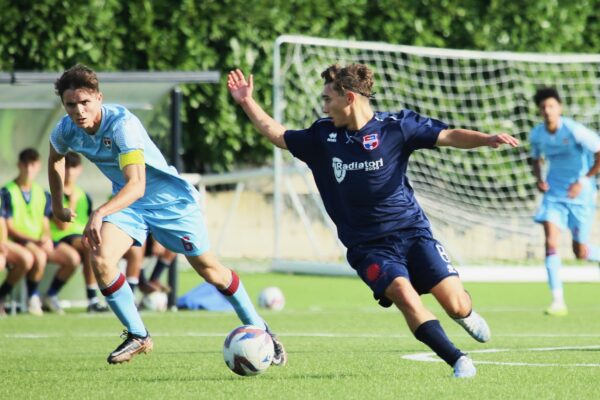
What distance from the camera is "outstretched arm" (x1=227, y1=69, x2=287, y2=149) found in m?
8.21

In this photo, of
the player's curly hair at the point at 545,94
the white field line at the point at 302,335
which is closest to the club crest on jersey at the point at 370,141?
the white field line at the point at 302,335

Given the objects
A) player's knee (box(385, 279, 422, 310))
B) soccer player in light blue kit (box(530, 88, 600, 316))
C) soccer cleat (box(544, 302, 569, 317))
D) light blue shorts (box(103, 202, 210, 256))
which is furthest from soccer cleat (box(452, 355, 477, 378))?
soccer player in light blue kit (box(530, 88, 600, 316))

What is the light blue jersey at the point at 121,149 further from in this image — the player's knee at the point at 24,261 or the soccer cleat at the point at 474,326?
the player's knee at the point at 24,261

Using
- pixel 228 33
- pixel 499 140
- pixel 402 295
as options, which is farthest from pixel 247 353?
pixel 228 33

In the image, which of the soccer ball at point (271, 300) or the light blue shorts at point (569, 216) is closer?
the light blue shorts at point (569, 216)

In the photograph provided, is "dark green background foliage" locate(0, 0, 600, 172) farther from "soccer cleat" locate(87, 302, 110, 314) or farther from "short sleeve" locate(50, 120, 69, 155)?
"short sleeve" locate(50, 120, 69, 155)

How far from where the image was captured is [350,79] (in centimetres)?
784

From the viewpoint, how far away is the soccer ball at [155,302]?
14680mm

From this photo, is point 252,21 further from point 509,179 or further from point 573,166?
point 573,166

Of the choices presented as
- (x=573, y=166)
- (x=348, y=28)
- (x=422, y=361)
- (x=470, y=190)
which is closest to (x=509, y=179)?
(x=470, y=190)

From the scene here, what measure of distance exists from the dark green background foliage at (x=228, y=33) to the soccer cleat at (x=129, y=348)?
11.1 metres

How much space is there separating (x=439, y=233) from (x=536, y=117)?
107 inches

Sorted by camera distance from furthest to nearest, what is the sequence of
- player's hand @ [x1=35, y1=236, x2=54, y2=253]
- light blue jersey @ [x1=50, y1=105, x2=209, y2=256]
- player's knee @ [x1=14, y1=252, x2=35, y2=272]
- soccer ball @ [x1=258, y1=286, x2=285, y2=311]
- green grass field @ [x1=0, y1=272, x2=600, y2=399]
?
soccer ball @ [x1=258, y1=286, x2=285, y2=311]
player's hand @ [x1=35, y1=236, x2=54, y2=253]
player's knee @ [x1=14, y1=252, x2=35, y2=272]
light blue jersey @ [x1=50, y1=105, x2=209, y2=256]
green grass field @ [x1=0, y1=272, x2=600, y2=399]

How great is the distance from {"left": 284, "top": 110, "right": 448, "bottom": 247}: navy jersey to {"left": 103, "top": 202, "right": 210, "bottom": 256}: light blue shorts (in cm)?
136
